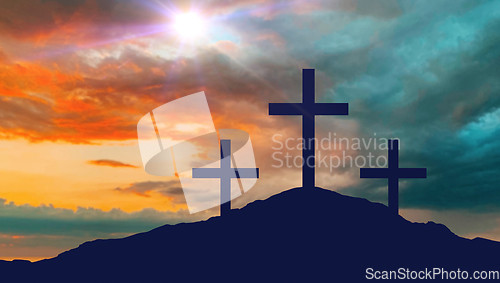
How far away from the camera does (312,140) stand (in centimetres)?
1953

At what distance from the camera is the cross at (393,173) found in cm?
1983

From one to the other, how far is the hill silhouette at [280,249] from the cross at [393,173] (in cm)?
51

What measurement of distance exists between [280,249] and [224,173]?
4.46 meters

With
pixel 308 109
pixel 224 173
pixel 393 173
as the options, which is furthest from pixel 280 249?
pixel 393 173

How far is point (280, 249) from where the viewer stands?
17875mm

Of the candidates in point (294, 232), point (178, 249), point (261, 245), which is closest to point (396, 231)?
point (294, 232)

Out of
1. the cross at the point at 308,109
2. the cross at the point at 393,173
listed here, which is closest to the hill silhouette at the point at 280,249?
the cross at the point at 393,173

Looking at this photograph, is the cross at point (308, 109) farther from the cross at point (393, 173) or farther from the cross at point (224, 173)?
the cross at point (224, 173)

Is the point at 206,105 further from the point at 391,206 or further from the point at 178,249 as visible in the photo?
the point at 391,206

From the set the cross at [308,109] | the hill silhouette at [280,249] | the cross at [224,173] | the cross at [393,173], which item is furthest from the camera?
the cross at [224,173]

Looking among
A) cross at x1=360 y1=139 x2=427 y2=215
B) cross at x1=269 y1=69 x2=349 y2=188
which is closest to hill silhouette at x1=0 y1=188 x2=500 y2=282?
cross at x1=360 y1=139 x2=427 y2=215

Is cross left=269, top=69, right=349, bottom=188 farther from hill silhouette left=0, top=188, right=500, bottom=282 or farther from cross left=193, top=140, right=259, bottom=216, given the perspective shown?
cross left=193, top=140, right=259, bottom=216

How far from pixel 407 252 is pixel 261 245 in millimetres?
5444

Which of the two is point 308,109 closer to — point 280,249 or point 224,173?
point 224,173
